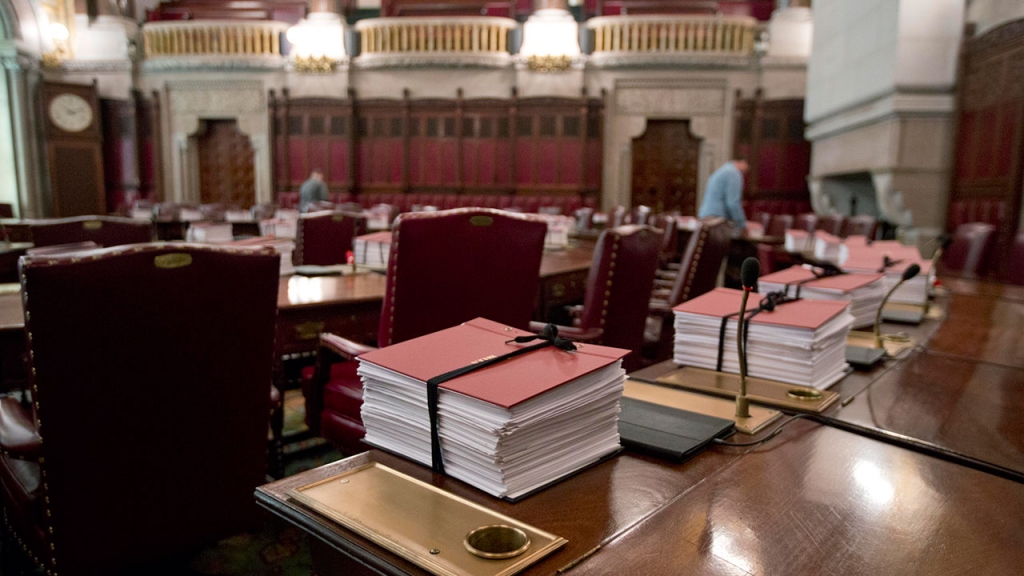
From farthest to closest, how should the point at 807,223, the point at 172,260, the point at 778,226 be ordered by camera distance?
the point at 807,223 < the point at 778,226 < the point at 172,260

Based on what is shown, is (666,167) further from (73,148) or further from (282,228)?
(73,148)

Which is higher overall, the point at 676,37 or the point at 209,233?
the point at 676,37

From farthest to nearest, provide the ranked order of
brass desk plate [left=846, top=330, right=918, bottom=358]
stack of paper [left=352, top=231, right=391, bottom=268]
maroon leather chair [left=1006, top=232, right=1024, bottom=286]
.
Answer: maroon leather chair [left=1006, top=232, right=1024, bottom=286], stack of paper [left=352, top=231, right=391, bottom=268], brass desk plate [left=846, top=330, right=918, bottom=358]

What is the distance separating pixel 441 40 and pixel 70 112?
7278mm

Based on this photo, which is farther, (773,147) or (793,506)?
(773,147)

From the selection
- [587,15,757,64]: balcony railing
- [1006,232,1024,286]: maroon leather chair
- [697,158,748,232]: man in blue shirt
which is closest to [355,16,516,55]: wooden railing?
[587,15,757,64]: balcony railing

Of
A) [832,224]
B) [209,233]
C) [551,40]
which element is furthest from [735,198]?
[551,40]

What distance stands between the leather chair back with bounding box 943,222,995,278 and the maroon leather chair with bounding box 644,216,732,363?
183 cm

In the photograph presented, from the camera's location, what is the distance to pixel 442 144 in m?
12.5

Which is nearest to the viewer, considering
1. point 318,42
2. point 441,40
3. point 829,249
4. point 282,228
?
point 829,249

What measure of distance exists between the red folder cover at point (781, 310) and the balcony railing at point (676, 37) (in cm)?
1128

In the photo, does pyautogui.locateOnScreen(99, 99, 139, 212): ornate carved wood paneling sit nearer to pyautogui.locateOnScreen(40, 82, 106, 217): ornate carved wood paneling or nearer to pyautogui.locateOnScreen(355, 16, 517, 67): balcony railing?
pyautogui.locateOnScreen(40, 82, 106, 217): ornate carved wood paneling

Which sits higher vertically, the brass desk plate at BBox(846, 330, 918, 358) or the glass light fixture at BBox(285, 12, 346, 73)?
the glass light fixture at BBox(285, 12, 346, 73)

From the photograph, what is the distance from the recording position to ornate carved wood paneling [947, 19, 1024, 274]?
19.6 feet
